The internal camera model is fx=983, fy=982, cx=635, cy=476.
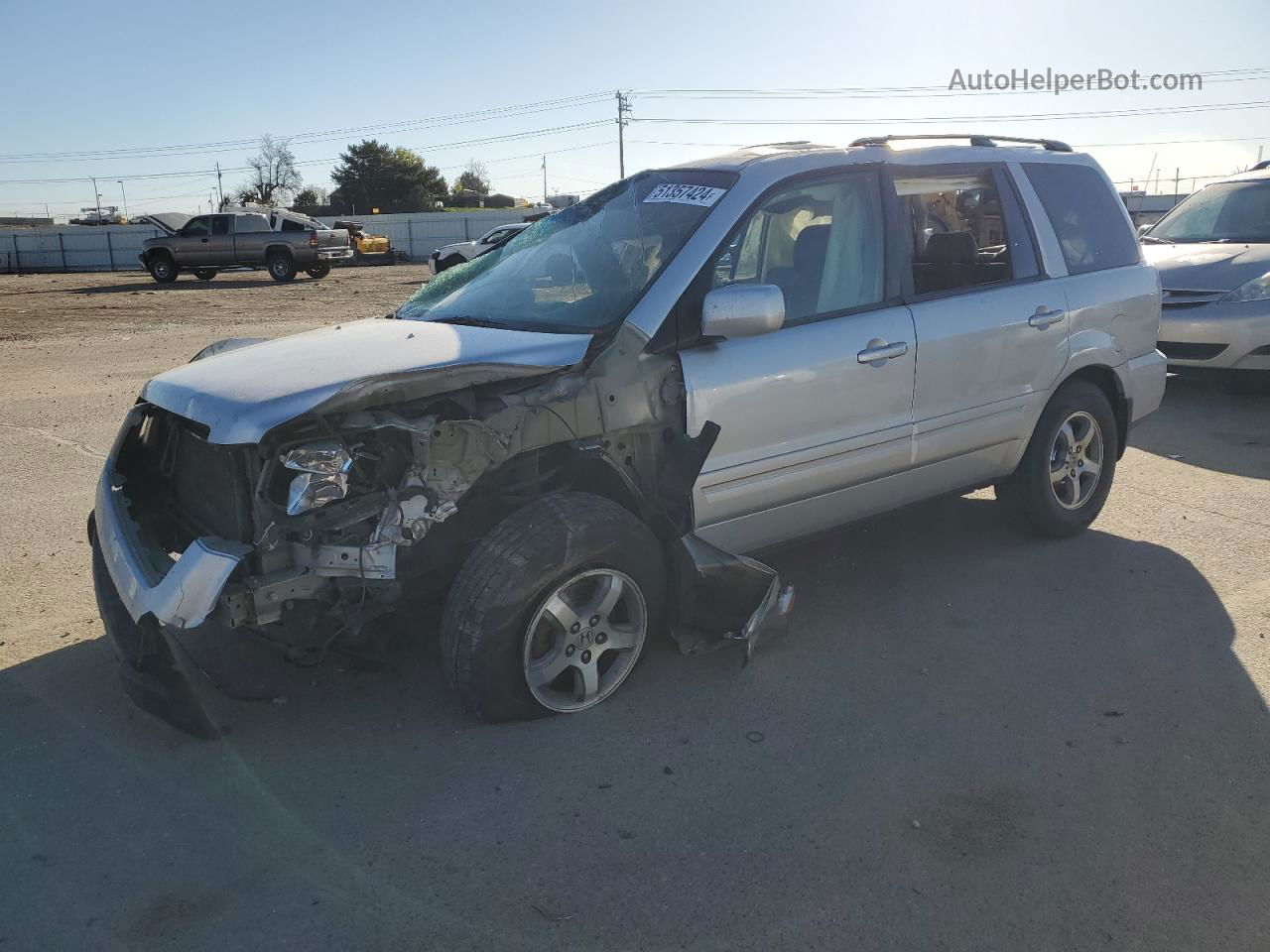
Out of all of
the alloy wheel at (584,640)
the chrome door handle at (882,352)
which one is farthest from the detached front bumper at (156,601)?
the chrome door handle at (882,352)

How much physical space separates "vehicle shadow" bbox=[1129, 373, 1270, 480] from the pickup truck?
80.5 ft

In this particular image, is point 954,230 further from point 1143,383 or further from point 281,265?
point 281,265

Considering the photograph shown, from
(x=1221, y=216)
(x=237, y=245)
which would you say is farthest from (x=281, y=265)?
(x=1221, y=216)

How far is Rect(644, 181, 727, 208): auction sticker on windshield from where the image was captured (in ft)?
12.9

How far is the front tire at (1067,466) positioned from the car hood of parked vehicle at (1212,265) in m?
3.93

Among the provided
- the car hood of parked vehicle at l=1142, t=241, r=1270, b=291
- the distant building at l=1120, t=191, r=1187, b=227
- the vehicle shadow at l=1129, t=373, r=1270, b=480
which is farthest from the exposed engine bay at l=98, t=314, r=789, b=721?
the distant building at l=1120, t=191, r=1187, b=227

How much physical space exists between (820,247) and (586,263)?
0.99 meters

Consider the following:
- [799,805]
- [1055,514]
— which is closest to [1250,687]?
[1055,514]

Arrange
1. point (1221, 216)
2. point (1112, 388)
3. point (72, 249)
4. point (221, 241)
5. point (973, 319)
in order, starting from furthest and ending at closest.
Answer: point (72, 249) → point (221, 241) → point (1221, 216) → point (1112, 388) → point (973, 319)

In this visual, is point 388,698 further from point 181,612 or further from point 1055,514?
point 1055,514

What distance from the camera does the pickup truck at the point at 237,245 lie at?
2811 cm

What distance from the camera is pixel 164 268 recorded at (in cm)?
2836

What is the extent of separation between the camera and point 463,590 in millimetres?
3209

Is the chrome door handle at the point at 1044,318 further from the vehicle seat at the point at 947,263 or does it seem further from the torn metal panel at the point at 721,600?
the torn metal panel at the point at 721,600
